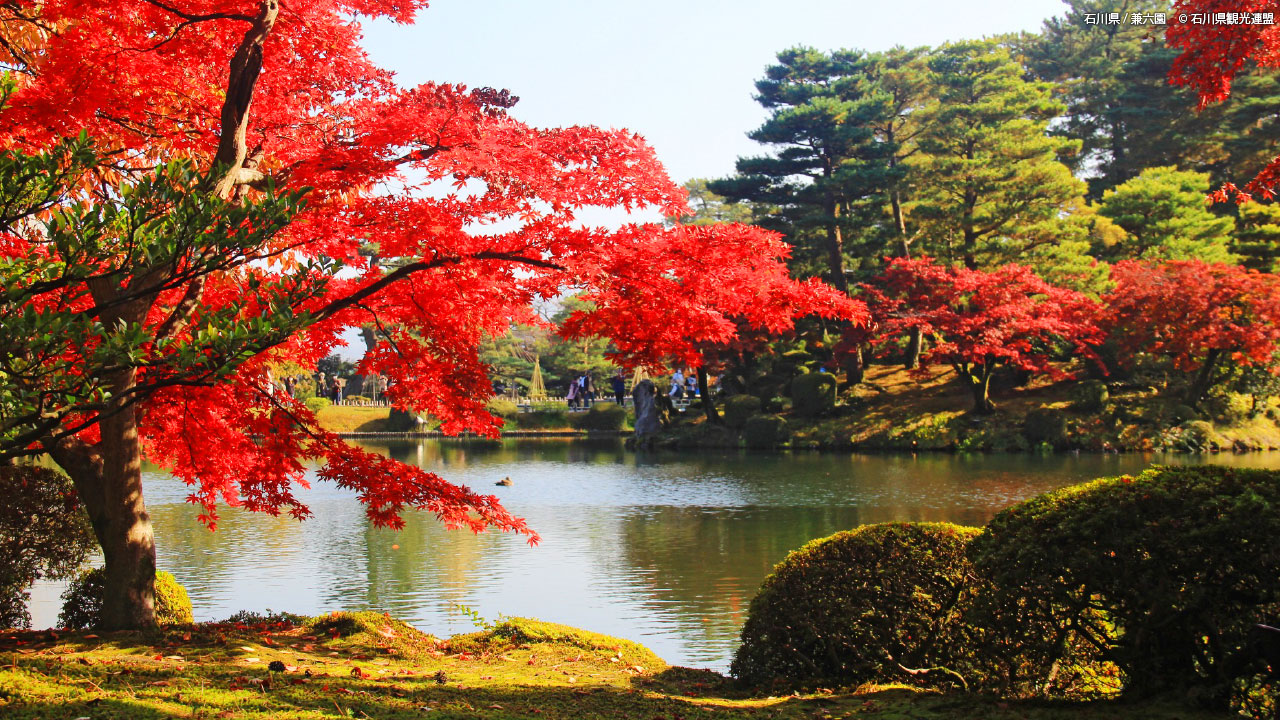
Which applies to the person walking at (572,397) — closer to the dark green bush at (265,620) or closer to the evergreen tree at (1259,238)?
the evergreen tree at (1259,238)

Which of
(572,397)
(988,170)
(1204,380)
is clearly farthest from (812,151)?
(572,397)

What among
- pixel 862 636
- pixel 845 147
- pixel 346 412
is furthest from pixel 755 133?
pixel 862 636

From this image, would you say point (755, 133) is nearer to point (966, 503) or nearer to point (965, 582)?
A: point (966, 503)

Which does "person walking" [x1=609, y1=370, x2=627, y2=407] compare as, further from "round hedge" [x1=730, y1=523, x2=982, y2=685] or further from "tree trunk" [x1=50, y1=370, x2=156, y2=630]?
"round hedge" [x1=730, y1=523, x2=982, y2=685]

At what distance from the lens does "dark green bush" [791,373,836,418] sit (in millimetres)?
25281

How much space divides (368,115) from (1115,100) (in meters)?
31.5

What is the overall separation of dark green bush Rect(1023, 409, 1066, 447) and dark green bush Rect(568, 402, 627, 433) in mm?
15704

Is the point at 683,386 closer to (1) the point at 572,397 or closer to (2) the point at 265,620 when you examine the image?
(1) the point at 572,397

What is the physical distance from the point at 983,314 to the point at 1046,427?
3.12 m

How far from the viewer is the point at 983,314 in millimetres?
22297

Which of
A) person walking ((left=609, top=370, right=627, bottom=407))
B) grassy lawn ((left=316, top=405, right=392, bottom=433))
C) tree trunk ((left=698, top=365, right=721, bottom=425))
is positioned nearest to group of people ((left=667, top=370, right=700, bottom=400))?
person walking ((left=609, top=370, right=627, bottom=407))

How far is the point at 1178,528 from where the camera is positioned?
3.29 metres

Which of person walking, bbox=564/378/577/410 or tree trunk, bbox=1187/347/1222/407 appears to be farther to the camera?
person walking, bbox=564/378/577/410

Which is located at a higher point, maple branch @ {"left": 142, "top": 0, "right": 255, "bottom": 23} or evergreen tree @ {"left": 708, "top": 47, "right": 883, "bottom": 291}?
evergreen tree @ {"left": 708, "top": 47, "right": 883, "bottom": 291}
